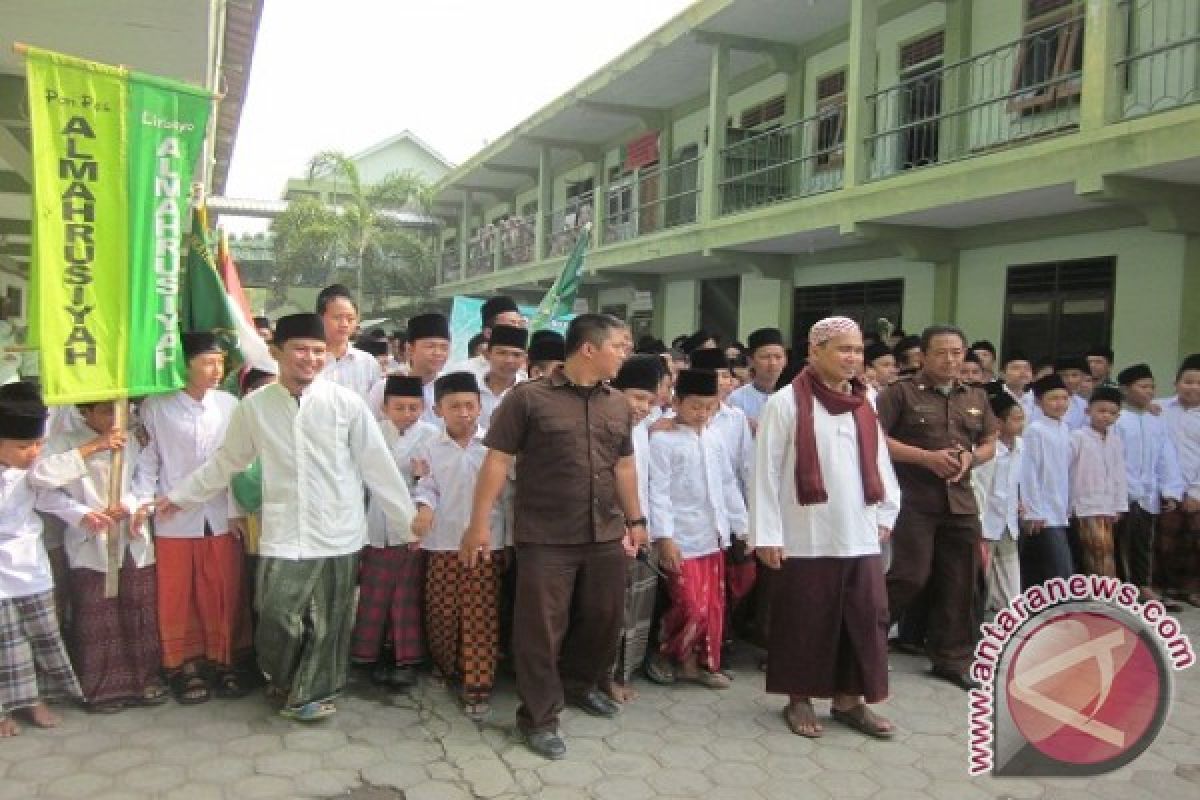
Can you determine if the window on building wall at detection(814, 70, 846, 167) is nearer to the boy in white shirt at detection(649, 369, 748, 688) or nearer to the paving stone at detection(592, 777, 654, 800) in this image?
the boy in white shirt at detection(649, 369, 748, 688)

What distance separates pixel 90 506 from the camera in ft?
12.8

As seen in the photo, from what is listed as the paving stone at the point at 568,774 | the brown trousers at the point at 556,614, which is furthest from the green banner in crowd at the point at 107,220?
the paving stone at the point at 568,774

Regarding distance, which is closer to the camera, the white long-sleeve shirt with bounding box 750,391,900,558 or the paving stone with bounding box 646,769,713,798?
the paving stone with bounding box 646,769,713,798

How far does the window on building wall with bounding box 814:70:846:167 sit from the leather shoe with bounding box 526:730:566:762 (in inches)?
387

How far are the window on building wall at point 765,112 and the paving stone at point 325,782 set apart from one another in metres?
11.8

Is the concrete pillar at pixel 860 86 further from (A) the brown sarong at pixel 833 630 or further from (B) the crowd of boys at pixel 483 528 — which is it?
(A) the brown sarong at pixel 833 630

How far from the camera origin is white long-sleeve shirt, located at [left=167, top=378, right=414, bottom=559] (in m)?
3.91

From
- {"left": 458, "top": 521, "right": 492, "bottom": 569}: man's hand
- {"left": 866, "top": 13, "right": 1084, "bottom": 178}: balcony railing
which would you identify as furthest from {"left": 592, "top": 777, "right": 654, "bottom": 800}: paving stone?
{"left": 866, "top": 13, "right": 1084, "bottom": 178}: balcony railing

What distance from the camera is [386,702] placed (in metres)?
4.30

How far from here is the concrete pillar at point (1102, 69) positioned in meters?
7.45

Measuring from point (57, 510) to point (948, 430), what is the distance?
13.1 ft

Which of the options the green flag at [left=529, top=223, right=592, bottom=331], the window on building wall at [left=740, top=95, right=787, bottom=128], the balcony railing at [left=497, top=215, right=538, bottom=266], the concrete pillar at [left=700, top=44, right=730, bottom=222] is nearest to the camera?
the green flag at [left=529, top=223, right=592, bottom=331]

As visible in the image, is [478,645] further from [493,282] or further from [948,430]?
[493,282]

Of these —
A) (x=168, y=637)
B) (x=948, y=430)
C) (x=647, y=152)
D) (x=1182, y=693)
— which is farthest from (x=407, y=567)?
(x=647, y=152)
